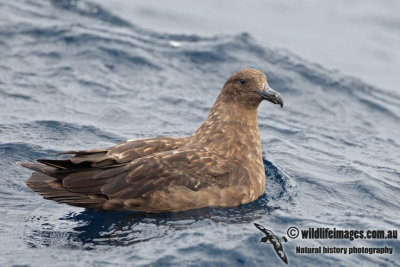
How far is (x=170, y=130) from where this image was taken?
9594mm

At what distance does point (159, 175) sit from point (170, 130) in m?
3.44

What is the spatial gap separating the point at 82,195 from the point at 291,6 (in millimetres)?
13648

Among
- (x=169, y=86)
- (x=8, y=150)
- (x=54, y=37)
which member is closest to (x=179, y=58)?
(x=169, y=86)

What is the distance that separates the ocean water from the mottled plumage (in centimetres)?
17

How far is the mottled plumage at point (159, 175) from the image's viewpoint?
614 cm

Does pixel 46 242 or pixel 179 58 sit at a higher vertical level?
pixel 179 58

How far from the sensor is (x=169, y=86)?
446 inches

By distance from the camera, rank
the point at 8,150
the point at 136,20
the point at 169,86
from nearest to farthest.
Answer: the point at 8,150 → the point at 169,86 → the point at 136,20

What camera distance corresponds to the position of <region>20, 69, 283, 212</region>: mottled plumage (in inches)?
242

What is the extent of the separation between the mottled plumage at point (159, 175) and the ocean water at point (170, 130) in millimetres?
170

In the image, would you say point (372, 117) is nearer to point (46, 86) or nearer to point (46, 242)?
point (46, 86)
